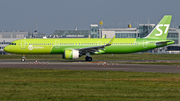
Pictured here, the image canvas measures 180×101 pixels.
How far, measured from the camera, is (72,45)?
51.4m

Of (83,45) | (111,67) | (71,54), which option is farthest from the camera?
(83,45)

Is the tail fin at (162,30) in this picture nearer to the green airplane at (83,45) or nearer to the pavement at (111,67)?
the green airplane at (83,45)

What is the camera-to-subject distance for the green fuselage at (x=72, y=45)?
51406 millimetres

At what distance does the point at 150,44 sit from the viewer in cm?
5250

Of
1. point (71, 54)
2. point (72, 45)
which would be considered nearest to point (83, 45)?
point (72, 45)

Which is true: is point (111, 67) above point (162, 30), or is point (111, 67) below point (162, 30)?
below

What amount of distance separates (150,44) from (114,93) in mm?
35923

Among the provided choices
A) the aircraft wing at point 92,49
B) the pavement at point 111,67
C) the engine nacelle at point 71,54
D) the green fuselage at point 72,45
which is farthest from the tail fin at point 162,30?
the engine nacelle at point 71,54

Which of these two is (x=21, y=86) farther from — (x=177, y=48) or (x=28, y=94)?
(x=177, y=48)

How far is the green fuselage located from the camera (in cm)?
5141

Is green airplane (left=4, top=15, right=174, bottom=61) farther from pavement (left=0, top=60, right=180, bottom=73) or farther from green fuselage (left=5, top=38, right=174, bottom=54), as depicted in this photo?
pavement (left=0, top=60, right=180, bottom=73)

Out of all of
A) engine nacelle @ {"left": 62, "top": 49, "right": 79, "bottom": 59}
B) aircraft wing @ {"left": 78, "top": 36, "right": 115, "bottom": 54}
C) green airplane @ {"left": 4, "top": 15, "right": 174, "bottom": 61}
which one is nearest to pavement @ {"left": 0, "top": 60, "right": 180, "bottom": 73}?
engine nacelle @ {"left": 62, "top": 49, "right": 79, "bottom": 59}

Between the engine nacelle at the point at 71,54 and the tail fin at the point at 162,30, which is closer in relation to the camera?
the engine nacelle at the point at 71,54

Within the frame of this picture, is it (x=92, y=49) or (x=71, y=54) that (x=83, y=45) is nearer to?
(x=92, y=49)
